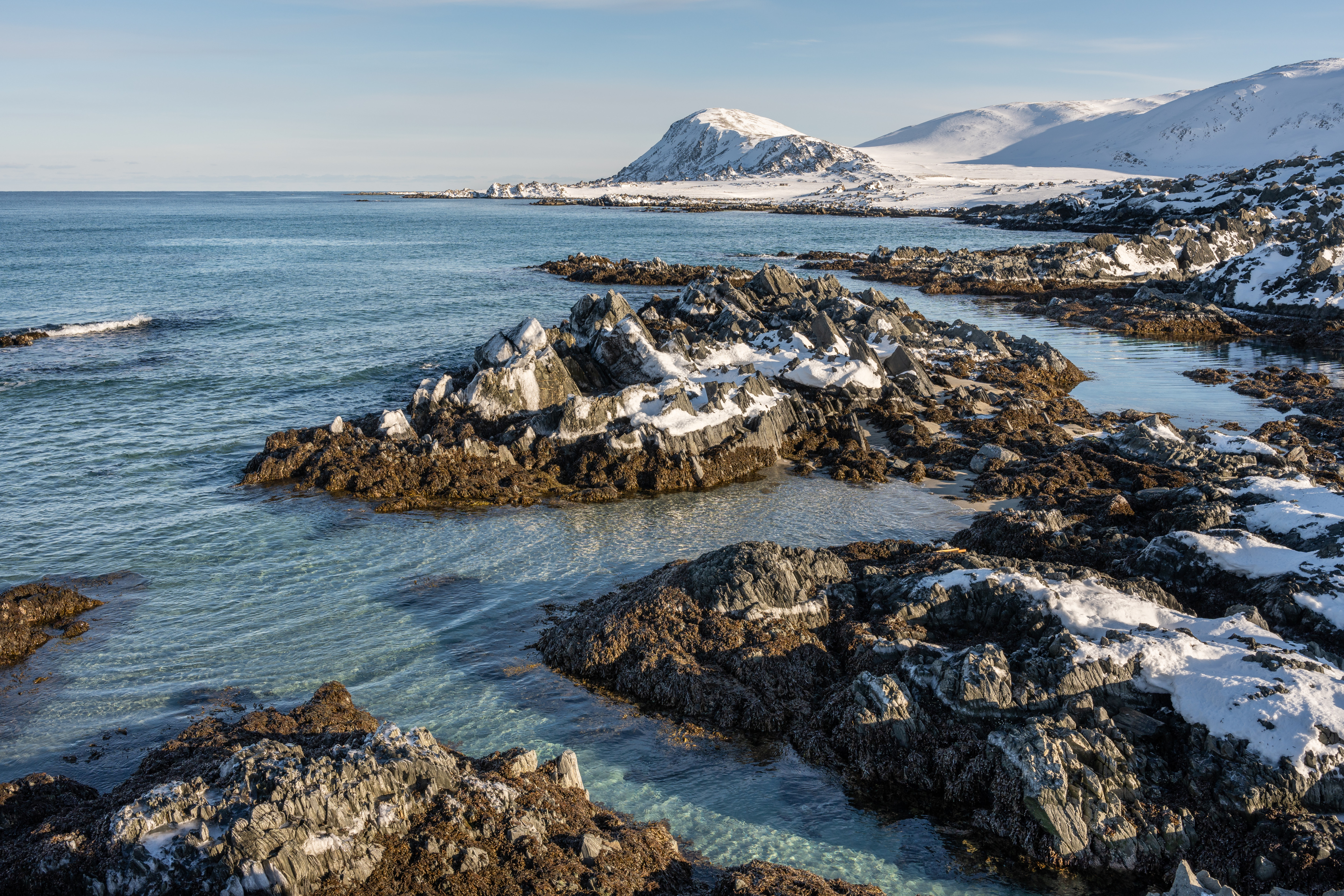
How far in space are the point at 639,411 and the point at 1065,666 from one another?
13141mm

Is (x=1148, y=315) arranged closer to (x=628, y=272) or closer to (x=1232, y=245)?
(x=1232, y=245)

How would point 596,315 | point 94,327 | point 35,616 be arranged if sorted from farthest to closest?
point 94,327 → point 596,315 → point 35,616

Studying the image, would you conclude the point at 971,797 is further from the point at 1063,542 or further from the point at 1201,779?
the point at 1063,542

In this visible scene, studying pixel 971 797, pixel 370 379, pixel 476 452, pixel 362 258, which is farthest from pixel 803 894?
pixel 362 258

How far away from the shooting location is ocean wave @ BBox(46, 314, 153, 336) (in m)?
37.0

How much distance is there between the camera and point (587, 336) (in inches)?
1125

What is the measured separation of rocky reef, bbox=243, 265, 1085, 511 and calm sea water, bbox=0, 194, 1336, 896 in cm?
101

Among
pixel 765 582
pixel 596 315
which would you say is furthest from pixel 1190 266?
pixel 765 582

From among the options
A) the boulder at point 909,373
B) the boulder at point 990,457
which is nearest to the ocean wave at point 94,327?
the boulder at point 909,373

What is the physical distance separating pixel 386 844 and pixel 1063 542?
1193 cm

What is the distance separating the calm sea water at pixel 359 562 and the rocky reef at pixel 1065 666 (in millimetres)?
715

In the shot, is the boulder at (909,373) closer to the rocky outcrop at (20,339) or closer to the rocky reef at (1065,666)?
the rocky reef at (1065,666)

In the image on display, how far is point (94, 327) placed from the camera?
38.5 metres

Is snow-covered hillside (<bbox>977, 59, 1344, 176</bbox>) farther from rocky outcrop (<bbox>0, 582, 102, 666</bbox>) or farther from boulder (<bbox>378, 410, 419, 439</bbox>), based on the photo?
rocky outcrop (<bbox>0, 582, 102, 666</bbox>)
